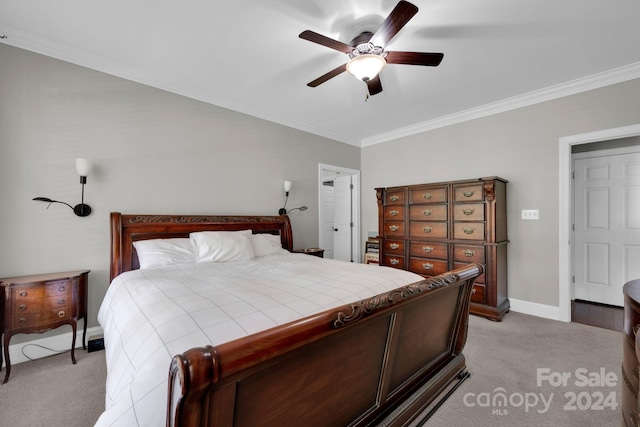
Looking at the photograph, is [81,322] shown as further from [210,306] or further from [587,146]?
[587,146]

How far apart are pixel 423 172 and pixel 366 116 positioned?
4.33 ft

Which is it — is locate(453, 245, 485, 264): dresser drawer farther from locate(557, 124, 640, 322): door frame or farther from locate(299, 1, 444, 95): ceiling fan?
locate(299, 1, 444, 95): ceiling fan

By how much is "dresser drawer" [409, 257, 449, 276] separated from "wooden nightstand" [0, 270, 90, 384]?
3.75m

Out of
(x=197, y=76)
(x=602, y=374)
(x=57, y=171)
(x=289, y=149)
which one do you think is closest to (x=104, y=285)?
(x=57, y=171)

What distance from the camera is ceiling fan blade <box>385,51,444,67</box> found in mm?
2031

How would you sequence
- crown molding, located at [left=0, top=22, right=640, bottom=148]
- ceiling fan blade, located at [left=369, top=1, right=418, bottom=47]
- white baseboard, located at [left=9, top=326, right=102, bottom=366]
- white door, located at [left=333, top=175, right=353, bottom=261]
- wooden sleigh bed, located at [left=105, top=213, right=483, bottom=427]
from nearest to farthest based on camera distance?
wooden sleigh bed, located at [left=105, top=213, right=483, bottom=427], ceiling fan blade, located at [left=369, top=1, right=418, bottom=47], white baseboard, located at [left=9, top=326, right=102, bottom=366], crown molding, located at [left=0, top=22, right=640, bottom=148], white door, located at [left=333, top=175, right=353, bottom=261]

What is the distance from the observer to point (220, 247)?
109 inches

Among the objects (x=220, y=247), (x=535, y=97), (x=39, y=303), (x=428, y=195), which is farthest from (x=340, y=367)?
(x=535, y=97)

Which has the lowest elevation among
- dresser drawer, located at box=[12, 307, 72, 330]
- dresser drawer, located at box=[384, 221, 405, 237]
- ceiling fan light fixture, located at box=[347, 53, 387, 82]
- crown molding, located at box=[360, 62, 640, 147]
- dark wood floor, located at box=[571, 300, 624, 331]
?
dark wood floor, located at box=[571, 300, 624, 331]

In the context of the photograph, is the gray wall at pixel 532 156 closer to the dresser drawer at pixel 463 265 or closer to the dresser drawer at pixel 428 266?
the dresser drawer at pixel 463 265

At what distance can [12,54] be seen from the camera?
89.4 inches

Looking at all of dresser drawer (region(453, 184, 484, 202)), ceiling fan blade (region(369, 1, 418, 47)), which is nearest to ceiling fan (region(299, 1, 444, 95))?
ceiling fan blade (region(369, 1, 418, 47))

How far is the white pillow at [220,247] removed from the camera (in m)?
2.72

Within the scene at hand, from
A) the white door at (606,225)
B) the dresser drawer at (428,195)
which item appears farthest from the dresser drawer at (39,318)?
the white door at (606,225)
